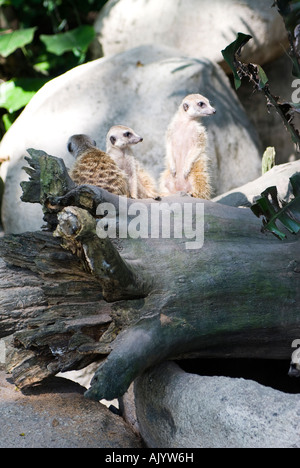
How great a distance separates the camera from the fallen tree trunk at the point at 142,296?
2.13 m

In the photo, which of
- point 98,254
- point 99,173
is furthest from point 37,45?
point 98,254

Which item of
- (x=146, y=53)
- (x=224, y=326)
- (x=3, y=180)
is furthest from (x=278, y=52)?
(x=224, y=326)

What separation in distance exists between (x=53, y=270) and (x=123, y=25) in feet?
12.0

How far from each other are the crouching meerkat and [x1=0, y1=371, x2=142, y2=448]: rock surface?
1.53m

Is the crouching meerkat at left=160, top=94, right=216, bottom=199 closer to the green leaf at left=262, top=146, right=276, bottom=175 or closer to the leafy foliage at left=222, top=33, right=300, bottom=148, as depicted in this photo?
the green leaf at left=262, top=146, right=276, bottom=175

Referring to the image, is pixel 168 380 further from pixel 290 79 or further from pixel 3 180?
pixel 290 79

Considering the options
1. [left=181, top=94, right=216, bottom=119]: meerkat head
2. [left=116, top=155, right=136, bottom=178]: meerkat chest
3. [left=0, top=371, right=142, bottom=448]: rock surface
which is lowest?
[left=0, top=371, right=142, bottom=448]: rock surface

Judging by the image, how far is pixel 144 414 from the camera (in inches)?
86.6

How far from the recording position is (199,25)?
16.2ft

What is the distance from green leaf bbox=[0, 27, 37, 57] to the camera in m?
5.05

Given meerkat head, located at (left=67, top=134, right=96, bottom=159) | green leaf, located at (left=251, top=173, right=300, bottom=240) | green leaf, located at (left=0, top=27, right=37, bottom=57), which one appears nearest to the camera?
green leaf, located at (left=251, top=173, right=300, bottom=240)

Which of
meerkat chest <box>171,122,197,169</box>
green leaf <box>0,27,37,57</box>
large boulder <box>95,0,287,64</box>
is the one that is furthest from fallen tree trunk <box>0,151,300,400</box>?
green leaf <box>0,27,37,57</box>

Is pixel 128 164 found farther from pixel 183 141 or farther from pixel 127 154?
pixel 183 141

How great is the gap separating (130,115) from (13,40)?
1550 mm
